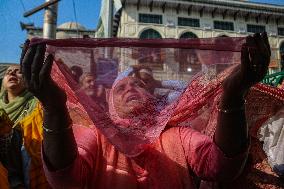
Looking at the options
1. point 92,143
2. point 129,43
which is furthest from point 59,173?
point 129,43

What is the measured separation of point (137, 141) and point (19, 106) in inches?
71.9

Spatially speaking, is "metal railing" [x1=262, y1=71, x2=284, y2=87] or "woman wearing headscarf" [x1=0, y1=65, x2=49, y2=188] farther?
"metal railing" [x1=262, y1=71, x2=284, y2=87]

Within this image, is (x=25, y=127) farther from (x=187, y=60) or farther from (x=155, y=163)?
(x=187, y=60)

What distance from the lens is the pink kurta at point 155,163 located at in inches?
62.6

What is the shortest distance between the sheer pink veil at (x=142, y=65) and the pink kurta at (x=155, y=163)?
3.2 inches

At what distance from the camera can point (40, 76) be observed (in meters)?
1.36

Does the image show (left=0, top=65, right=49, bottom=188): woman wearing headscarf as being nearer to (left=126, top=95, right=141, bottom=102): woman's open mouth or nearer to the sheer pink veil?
the sheer pink veil

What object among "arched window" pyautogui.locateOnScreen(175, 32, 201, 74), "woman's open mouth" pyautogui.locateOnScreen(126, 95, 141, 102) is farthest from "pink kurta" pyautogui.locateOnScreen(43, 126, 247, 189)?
"arched window" pyautogui.locateOnScreen(175, 32, 201, 74)

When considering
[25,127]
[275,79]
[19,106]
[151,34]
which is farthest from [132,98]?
[151,34]

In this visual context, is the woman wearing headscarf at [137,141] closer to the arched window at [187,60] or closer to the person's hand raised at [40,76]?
the person's hand raised at [40,76]

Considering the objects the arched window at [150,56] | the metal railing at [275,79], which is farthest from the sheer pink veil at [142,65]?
the metal railing at [275,79]

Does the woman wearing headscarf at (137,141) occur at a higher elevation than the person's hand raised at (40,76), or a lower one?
lower

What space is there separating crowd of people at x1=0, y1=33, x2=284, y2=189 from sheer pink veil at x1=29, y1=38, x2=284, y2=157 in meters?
0.01

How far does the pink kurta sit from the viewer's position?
1.59 metres
